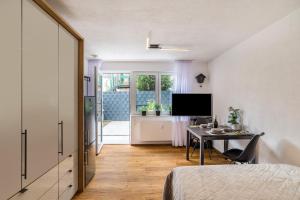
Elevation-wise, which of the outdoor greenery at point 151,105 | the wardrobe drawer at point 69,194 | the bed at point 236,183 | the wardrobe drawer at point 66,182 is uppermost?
the outdoor greenery at point 151,105

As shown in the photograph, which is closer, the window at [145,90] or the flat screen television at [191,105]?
the flat screen television at [191,105]

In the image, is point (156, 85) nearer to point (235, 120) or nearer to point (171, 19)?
point (235, 120)

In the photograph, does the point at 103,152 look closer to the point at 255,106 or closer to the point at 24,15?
the point at 255,106

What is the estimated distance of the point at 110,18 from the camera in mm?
2527

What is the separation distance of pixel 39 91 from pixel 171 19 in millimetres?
1785

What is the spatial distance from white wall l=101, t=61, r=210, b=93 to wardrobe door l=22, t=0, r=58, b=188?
11.4ft

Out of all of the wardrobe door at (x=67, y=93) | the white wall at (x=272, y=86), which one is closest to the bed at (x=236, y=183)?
the white wall at (x=272, y=86)

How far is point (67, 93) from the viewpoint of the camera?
7.86 ft

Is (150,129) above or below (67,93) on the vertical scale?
below

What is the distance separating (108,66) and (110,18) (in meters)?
3.07

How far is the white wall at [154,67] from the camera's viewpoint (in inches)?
218

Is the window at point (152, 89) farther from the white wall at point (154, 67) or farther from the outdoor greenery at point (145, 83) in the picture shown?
the white wall at point (154, 67)

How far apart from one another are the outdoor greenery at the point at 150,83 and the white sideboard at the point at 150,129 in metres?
0.83

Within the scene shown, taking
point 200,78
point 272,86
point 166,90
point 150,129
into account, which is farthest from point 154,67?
point 272,86
